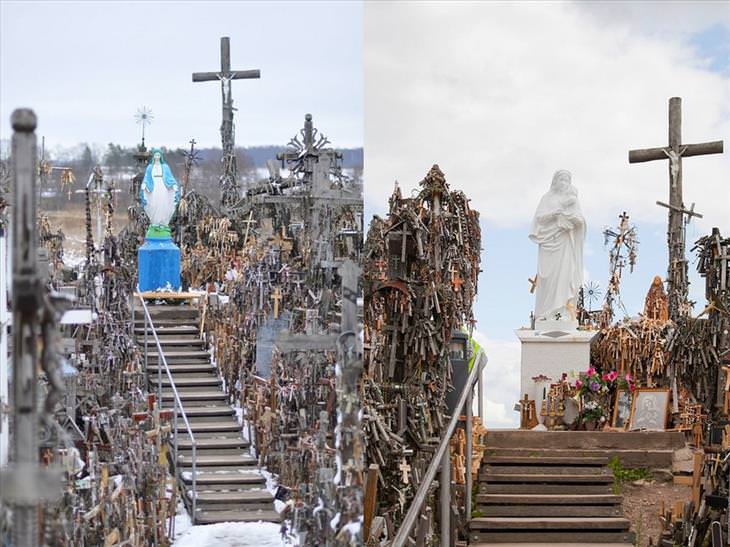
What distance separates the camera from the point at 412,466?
5.31m

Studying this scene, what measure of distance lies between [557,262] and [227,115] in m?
4.08

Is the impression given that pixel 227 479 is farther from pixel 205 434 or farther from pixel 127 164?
pixel 127 164

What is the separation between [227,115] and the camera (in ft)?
13.0

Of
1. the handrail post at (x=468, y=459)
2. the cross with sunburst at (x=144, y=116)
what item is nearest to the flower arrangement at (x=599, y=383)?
the handrail post at (x=468, y=459)

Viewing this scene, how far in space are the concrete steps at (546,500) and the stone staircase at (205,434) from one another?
7.12 ft

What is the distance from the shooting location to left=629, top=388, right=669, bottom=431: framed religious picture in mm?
7086

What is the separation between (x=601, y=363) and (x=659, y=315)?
48 centimetres

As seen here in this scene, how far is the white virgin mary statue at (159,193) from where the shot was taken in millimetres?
3863

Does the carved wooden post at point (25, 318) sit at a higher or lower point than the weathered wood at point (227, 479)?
higher

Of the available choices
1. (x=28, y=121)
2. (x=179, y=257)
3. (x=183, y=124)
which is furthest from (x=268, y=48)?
(x=28, y=121)

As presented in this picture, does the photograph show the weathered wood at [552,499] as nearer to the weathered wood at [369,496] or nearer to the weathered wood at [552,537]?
the weathered wood at [552,537]

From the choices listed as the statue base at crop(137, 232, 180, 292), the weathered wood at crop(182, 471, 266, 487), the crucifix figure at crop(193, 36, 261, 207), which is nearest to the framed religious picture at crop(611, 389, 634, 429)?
the weathered wood at crop(182, 471, 266, 487)

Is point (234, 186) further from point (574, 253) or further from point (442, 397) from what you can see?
point (574, 253)

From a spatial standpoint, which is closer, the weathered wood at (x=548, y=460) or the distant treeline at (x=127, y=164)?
the distant treeline at (x=127, y=164)
